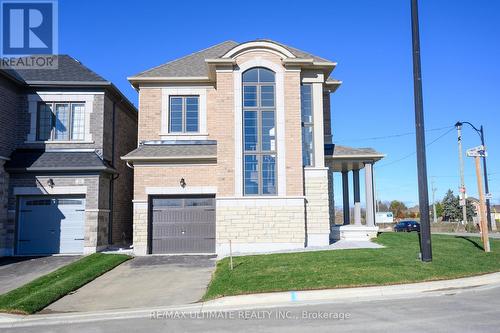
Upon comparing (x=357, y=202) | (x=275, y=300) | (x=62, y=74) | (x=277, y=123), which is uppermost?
(x=62, y=74)

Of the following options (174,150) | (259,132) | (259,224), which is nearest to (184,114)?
(174,150)

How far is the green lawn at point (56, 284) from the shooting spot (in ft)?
32.9

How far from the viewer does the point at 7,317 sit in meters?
9.21

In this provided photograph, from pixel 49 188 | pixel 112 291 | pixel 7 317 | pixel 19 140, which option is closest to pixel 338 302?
pixel 112 291

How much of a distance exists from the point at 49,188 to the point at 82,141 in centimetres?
243

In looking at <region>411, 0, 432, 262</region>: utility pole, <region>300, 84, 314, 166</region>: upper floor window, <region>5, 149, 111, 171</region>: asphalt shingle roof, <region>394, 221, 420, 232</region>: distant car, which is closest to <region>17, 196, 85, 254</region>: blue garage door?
<region>5, 149, 111, 171</region>: asphalt shingle roof

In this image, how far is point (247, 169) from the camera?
18047 millimetres

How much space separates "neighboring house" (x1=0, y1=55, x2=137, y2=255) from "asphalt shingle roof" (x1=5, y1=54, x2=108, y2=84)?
0.04 meters

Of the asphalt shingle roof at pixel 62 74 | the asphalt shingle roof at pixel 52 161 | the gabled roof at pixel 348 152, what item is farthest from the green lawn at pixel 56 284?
the gabled roof at pixel 348 152

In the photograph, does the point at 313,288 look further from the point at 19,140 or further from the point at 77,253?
the point at 19,140

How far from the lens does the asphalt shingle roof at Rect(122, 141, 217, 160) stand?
1831 cm

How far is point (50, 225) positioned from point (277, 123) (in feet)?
Answer: 33.7

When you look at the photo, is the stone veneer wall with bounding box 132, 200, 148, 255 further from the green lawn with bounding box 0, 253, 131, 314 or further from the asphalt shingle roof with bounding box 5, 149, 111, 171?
the asphalt shingle roof with bounding box 5, 149, 111, 171

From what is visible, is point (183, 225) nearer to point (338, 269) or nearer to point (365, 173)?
point (338, 269)
